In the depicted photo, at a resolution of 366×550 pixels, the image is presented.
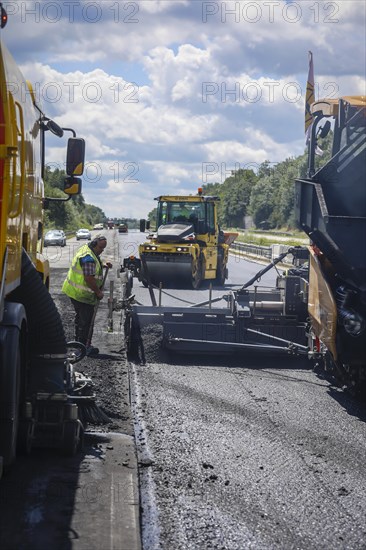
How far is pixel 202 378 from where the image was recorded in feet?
32.0

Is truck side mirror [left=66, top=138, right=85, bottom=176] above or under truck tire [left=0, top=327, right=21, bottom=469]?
above

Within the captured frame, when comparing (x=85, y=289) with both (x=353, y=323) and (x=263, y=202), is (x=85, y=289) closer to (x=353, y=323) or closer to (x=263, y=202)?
→ (x=353, y=323)

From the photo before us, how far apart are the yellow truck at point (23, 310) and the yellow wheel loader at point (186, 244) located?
48.6 ft

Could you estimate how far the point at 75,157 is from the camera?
320 inches

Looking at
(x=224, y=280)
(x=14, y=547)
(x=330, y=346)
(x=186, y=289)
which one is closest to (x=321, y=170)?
(x=330, y=346)

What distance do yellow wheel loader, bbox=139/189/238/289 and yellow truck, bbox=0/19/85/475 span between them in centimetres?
1482

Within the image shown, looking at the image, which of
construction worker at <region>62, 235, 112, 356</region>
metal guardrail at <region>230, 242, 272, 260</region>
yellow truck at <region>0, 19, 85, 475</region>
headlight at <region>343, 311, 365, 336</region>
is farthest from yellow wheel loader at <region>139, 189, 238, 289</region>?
yellow truck at <region>0, 19, 85, 475</region>

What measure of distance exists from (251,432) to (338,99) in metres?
3.82

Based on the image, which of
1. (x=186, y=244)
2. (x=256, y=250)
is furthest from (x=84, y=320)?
A: (x=256, y=250)

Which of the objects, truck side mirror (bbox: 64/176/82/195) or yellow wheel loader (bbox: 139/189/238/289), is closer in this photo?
truck side mirror (bbox: 64/176/82/195)

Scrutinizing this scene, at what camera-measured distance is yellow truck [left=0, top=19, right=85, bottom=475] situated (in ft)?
16.7

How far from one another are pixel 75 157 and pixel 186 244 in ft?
49.1

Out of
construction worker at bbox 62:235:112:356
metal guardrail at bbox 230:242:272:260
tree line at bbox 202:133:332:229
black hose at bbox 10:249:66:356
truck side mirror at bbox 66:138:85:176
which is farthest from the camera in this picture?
tree line at bbox 202:133:332:229

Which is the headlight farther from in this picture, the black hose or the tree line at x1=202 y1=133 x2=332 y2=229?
the tree line at x1=202 y1=133 x2=332 y2=229
